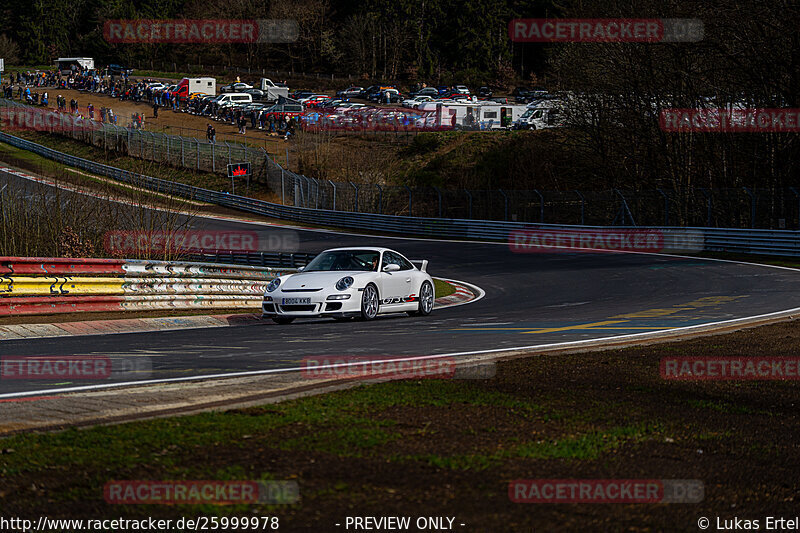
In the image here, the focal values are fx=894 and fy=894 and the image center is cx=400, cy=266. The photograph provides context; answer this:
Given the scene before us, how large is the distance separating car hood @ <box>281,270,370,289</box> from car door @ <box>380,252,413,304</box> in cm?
65

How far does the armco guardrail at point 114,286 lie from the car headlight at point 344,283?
4.41 meters

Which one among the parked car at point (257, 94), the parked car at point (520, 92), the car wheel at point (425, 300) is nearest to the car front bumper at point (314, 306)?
the car wheel at point (425, 300)

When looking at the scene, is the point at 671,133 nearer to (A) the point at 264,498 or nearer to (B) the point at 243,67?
(A) the point at 264,498

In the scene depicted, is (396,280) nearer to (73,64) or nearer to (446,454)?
(446,454)

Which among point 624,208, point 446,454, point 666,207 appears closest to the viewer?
point 446,454

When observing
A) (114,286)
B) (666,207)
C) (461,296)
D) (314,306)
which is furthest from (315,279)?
(666,207)

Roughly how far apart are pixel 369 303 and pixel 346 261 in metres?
1.21

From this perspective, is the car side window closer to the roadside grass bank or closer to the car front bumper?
the car front bumper

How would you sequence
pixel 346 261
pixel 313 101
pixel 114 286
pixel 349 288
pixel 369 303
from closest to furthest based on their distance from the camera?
pixel 349 288
pixel 369 303
pixel 346 261
pixel 114 286
pixel 313 101

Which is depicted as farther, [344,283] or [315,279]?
[315,279]

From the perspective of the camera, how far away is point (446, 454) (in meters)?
5.63

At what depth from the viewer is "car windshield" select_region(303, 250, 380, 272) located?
17.3 metres

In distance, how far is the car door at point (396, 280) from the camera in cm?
1730

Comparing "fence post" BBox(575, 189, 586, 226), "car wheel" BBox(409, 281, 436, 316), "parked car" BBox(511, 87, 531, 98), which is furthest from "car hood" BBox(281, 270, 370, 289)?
"parked car" BBox(511, 87, 531, 98)
